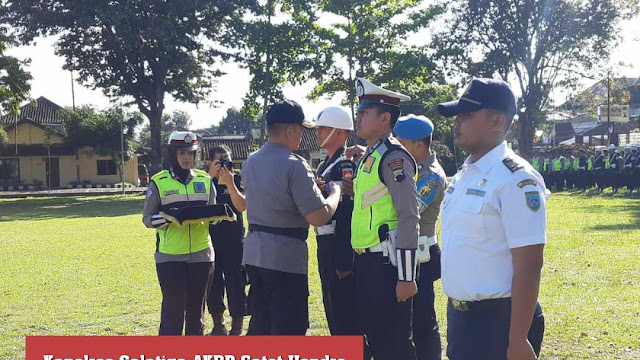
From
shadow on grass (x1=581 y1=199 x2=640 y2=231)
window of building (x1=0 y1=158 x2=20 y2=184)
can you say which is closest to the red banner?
shadow on grass (x1=581 y1=199 x2=640 y2=231)

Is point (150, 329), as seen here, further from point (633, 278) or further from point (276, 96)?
point (276, 96)

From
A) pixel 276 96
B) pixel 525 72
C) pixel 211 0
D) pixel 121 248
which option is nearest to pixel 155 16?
pixel 211 0

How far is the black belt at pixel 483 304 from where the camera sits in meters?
2.89

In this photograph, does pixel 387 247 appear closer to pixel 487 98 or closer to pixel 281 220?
pixel 281 220

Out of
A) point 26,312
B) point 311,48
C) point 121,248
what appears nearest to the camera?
point 26,312

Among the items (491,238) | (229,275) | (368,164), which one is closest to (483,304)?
(491,238)

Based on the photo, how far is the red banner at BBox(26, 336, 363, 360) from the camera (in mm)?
4281

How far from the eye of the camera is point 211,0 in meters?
36.8

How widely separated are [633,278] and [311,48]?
32.7 meters

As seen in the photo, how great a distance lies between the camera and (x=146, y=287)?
30.7 feet

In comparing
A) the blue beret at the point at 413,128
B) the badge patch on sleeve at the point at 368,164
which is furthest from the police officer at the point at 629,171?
the badge patch on sleeve at the point at 368,164

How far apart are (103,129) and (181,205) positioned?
4937 cm

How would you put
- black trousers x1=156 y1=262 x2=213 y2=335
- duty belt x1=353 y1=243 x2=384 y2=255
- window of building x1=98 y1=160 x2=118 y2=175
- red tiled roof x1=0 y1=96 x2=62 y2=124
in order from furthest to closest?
red tiled roof x1=0 y1=96 x2=62 y2=124, window of building x1=98 y1=160 x2=118 y2=175, black trousers x1=156 y1=262 x2=213 y2=335, duty belt x1=353 y1=243 x2=384 y2=255

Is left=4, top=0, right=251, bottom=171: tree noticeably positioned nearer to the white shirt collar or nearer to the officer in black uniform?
the officer in black uniform
